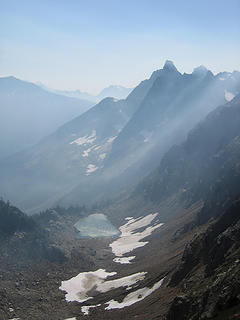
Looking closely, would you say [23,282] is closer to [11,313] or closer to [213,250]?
[11,313]

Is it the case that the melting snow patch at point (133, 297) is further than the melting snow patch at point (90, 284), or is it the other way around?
the melting snow patch at point (90, 284)

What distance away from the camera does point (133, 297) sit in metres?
94.6

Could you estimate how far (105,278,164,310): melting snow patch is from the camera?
90.6 m

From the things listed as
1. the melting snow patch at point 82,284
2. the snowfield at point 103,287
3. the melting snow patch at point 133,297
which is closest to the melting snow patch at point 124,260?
the snowfield at point 103,287

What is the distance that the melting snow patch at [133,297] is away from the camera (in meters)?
90.6

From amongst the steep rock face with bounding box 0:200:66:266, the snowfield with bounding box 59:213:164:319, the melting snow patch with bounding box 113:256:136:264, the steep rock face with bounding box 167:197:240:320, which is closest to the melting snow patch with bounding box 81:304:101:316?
the snowfield with bounding box 59:213:164:319

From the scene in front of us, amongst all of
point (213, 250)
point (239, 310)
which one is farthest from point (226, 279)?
point (213, 250)

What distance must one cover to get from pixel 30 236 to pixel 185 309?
115634mm

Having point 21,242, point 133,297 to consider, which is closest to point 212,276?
point 133,297

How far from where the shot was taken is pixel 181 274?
→ 85.0 metres

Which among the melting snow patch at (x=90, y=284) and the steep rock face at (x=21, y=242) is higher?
the steep rock face at (x=21, y=242)

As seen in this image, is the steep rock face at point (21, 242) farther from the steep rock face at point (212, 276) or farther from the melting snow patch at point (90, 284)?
the steep rock face at point (212, 276)

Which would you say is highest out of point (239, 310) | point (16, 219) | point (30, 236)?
point (16, 219)

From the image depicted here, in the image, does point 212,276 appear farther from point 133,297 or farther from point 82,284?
point 82,284
